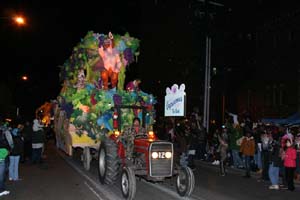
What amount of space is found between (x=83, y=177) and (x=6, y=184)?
2.50 meters

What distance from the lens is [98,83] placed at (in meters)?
16.9

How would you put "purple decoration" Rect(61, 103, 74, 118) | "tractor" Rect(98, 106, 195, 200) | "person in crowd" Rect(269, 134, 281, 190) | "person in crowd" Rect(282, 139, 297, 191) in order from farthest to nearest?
"purple decoration" Rect(61, 103, 74, 118) < "person in crowd" Rect(269, 134, 281, 190) < "person in crowd" Rect(282, 139, 297, 191) < "tractor" Rect(98, 106, 195, 200)

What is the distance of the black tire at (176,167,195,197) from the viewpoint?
9977mm

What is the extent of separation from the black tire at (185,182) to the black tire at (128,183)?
1357mm

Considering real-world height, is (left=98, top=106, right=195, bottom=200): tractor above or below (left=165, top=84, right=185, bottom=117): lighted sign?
below

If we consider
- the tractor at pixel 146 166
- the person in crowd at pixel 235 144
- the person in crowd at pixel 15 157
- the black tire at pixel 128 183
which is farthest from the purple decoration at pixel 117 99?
the black tire at pixel 128 183

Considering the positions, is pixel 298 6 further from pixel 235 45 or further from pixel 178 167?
pixel 178 167

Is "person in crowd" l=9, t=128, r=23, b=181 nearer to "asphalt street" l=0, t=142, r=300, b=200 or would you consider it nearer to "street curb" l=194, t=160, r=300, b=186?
"asphalt street" l=0, t=142, r=300, b=200

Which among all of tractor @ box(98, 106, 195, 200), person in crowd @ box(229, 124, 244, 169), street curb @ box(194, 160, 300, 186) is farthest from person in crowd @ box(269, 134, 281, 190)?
Answer: person in crowd @ box(229, 124, 244, 169)

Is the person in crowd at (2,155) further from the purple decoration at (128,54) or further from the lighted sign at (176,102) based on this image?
the purple decoration at (128,54)

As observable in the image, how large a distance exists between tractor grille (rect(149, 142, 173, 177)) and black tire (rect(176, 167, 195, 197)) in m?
0.29

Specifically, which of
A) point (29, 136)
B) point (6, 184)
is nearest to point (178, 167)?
point (6, 184)

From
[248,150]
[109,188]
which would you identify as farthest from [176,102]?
[109,188]

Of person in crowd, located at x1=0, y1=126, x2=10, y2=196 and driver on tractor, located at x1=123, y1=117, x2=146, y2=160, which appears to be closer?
person in crowd, located at x1=0, y1=126, x2=10, y2=196
